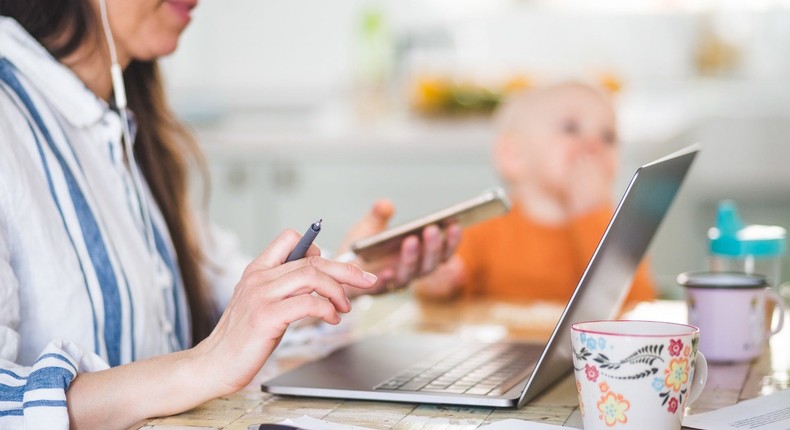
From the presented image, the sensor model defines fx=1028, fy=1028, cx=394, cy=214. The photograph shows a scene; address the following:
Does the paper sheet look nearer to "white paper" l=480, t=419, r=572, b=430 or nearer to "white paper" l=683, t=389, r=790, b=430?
"white paper" l=480, t=419, r=572, b=430

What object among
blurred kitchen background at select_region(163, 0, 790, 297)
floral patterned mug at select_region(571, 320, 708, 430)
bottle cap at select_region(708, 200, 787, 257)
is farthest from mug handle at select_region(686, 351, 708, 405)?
blurred kitchen background at select_region(163, 0, 790, 297)

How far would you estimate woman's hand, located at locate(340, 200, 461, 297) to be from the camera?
49.4 inches

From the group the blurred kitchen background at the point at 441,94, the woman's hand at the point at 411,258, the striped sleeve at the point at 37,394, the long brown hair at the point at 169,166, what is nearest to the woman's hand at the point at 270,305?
the striped sleeve at the point at 37,394

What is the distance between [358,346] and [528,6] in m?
2.77

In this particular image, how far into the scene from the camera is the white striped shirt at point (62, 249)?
0.91 m

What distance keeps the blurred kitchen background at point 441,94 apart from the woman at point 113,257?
1515 millimetres

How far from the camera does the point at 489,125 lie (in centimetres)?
301

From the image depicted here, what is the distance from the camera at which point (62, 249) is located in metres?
1.05

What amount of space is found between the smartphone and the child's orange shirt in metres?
0.57

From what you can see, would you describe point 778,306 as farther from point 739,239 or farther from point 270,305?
point 270,305

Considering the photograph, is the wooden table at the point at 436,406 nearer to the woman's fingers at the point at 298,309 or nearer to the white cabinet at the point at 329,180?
the woman's fingers at the point at 298,309

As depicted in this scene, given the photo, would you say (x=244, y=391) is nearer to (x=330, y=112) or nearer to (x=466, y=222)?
(x=466, y=222)

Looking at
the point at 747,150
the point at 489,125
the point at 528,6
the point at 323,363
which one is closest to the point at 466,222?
the point at 323,363

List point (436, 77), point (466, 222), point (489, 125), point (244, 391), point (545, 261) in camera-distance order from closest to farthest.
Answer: point (244, 391)
point (466, 222)
point (545, 261)
point (489, 125)
point (436, 77)
